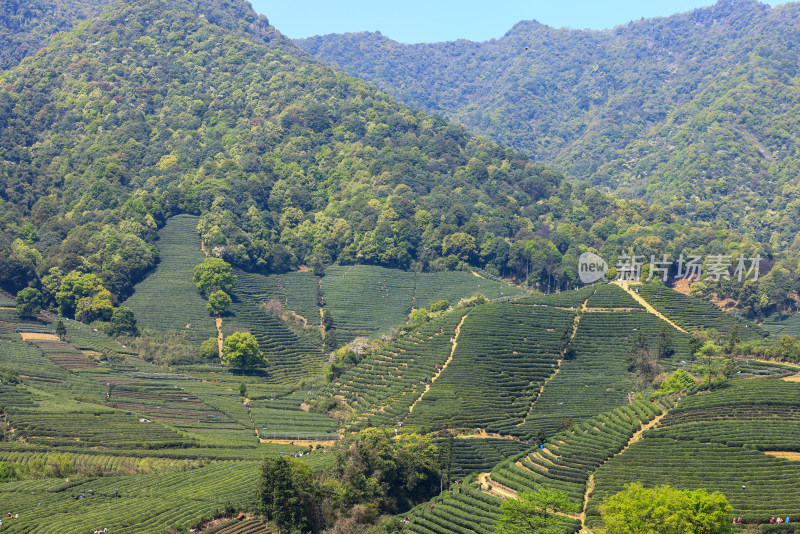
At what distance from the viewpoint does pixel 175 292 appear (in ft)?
328

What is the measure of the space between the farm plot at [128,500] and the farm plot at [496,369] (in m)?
17.7

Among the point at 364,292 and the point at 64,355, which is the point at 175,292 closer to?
the point at 64,355

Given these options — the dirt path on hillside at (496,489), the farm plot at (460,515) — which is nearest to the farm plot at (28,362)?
the farm plot at (460,515)

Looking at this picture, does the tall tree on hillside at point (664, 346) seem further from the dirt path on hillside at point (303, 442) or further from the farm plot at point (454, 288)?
the dirt path on hillside at point (303, 442)

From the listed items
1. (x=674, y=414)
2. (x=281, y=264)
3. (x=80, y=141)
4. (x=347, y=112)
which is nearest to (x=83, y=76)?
(x=80, y=141)

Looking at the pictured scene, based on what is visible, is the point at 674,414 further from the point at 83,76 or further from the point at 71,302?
the point at 83,76

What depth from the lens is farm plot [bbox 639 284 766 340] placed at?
82750 mm

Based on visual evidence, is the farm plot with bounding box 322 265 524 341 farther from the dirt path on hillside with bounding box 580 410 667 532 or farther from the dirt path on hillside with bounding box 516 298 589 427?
the dirt path on hillside with bounding box 580 410 667 532

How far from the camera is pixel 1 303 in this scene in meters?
93.6

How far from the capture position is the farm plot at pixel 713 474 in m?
48.5

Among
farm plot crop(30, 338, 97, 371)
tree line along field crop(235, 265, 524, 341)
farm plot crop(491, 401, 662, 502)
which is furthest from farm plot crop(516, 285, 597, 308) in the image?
farm plot crop(30, 338, 97, 371)

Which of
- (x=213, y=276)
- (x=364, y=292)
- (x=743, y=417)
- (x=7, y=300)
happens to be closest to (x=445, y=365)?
(x=743, y=417)

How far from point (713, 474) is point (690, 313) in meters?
34.2

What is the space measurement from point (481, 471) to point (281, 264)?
5685 centimetres
